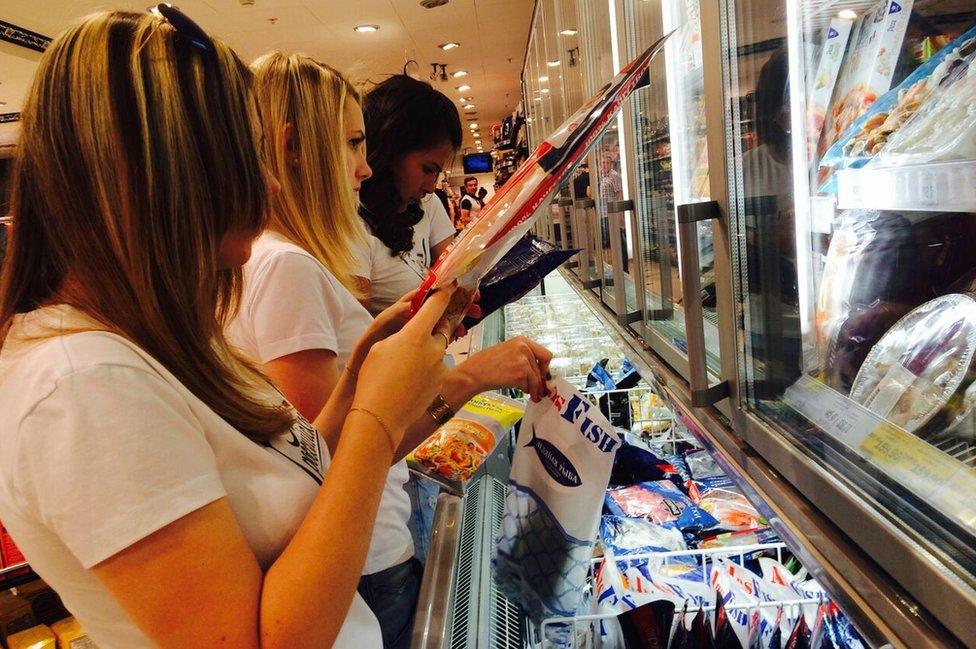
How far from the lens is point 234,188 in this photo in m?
0.71

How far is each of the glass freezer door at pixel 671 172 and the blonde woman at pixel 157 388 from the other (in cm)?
63

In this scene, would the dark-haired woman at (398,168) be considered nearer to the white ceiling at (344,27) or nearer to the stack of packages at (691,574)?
the stack of packages at (691,574)

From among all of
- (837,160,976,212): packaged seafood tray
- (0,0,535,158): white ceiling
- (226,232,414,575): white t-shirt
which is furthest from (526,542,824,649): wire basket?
(0,0,535,158): white ceiling

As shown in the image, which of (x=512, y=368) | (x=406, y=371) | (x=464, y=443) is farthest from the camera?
(x=464, y=443)

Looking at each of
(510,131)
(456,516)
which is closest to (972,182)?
(456,516)

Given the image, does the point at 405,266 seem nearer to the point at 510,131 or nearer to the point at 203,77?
the point at 203,77

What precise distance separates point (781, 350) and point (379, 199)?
1.31 meters

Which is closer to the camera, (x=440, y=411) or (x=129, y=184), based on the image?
(x=129, y=184)

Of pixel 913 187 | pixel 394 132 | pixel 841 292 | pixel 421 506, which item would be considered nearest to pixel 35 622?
pixel 421 506

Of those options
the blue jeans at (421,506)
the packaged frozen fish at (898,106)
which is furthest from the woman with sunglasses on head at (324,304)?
the packaged frozen fish at (898,106)

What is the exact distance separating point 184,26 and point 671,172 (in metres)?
0.99

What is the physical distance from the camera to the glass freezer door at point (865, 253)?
0.64 metres

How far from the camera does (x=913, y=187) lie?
0.65 meters

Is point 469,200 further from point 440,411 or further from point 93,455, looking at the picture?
point 93,455
